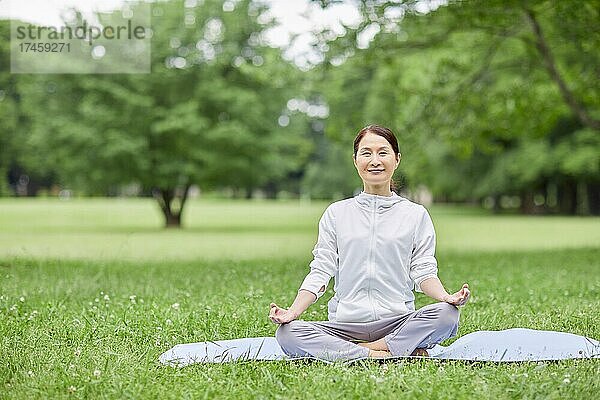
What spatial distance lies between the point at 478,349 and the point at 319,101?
40.5 meters

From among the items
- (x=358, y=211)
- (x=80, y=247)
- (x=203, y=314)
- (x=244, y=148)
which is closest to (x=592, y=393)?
(x=358, y=211)

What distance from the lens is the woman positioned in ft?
17.8

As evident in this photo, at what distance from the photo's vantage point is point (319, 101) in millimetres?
45781

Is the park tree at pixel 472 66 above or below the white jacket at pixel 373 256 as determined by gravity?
above

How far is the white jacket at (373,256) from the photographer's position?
5.56 m

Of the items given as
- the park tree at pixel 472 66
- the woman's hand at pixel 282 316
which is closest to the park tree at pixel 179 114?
the park tree at pixel 472 66

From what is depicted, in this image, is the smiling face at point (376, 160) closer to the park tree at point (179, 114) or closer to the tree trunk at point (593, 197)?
the park tree at point (179, 114)

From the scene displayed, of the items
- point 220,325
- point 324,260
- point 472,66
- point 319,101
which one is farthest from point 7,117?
point 324,260

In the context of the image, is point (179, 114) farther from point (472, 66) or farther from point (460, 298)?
point (460, 298)

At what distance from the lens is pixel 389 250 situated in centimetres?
557

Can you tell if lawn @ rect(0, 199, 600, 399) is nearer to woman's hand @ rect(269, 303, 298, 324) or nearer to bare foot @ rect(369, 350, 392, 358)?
bare foot @ rect(369, 350, 392, 358)

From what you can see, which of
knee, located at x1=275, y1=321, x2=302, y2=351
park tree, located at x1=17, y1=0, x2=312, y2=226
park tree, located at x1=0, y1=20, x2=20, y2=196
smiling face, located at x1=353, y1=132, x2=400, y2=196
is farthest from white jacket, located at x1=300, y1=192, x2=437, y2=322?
park tree, located at x1=0, y1=20, x2=20, y2=196

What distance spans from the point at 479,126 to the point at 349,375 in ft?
42.0

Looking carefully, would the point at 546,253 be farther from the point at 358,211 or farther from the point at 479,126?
the point at 358,211
